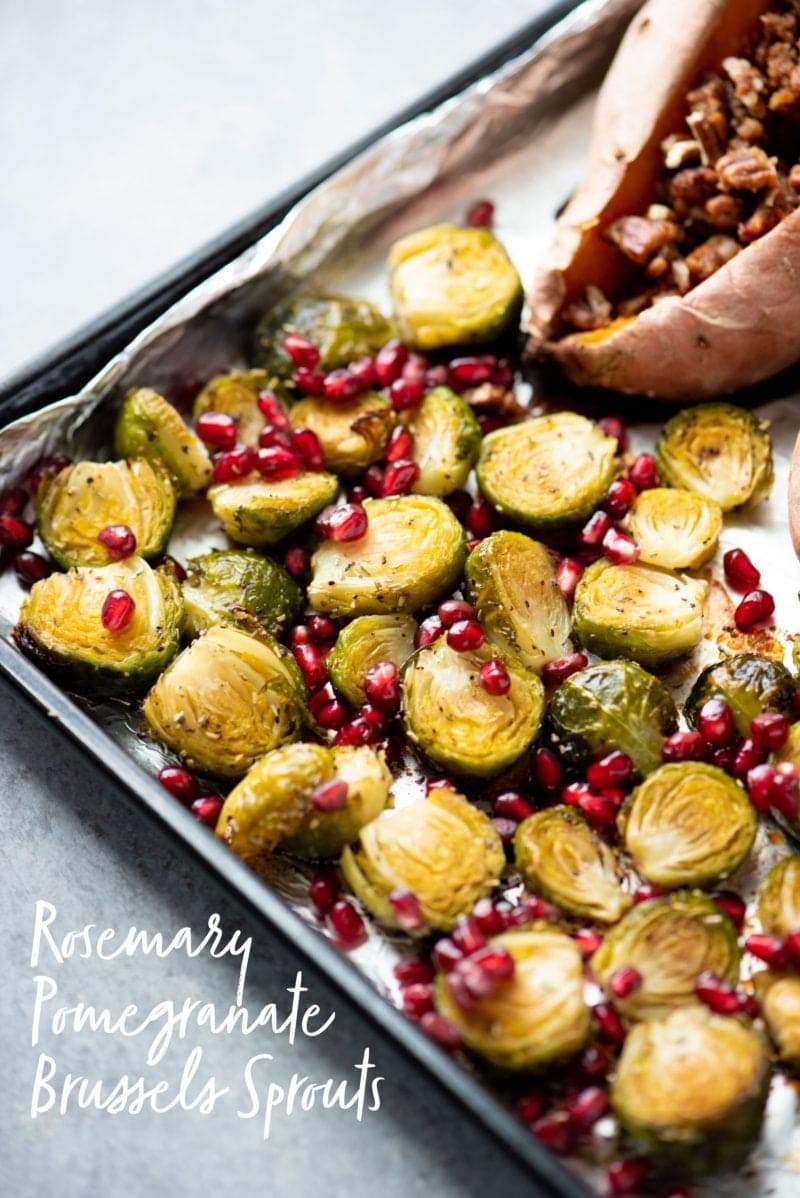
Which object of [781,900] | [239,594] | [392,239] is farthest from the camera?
[392,239]

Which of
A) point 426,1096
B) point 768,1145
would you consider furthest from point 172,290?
point 768,1145

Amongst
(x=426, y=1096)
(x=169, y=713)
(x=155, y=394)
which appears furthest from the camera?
(x=155, y=394)

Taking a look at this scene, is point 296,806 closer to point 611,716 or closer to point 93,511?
point 611,716

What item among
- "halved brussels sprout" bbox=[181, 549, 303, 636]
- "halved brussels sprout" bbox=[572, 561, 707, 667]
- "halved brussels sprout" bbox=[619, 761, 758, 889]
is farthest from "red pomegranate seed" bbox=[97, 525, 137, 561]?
"halved brussels sprout" bbox=[619, 761, 758, 889]

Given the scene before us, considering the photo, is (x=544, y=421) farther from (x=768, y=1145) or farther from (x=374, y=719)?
(x=768, y=1145)

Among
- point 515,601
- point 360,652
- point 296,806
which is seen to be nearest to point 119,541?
point 360,652

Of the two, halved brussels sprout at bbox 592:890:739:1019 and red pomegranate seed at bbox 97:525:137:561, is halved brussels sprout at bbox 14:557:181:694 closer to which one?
red pomegranate seed at bbox 97:525:137:561
